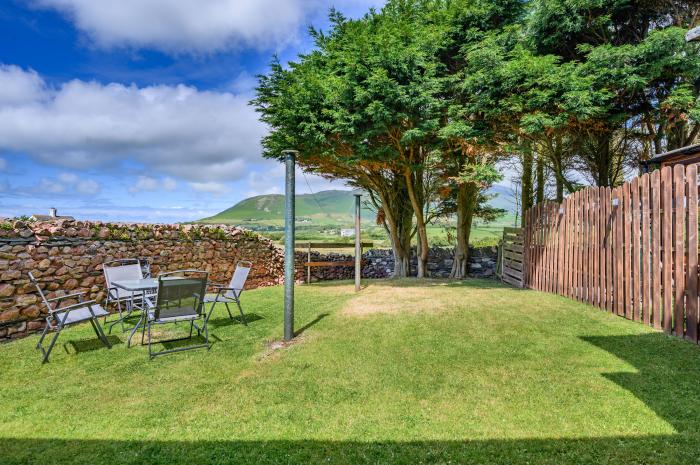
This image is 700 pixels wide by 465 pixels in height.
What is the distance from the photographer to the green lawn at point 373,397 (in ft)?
8.46

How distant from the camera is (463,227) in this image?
39.7ft

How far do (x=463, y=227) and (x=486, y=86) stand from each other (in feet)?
16.1

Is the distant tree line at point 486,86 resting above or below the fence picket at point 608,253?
above

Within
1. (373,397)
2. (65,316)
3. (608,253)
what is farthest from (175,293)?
(608,253)

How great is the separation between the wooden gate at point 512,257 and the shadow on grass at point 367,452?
735 centimetres

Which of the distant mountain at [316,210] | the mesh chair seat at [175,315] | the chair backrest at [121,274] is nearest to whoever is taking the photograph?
the mesh chair seat at [175,315]

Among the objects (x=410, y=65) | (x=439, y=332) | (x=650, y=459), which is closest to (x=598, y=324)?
(x=439, y=332)

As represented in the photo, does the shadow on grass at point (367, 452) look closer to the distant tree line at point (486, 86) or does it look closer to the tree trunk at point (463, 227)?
the distant tree line at point (486, 86)

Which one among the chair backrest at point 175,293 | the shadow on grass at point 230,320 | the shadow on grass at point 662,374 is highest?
the chair backrest at point 175,293

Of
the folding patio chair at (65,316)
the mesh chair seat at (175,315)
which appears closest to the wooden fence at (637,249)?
the mesh chair seat at (175,315)

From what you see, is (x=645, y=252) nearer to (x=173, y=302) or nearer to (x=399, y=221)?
(x=173, y=302)

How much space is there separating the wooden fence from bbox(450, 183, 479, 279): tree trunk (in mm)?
4013

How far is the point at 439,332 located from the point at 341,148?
6164 millimetres

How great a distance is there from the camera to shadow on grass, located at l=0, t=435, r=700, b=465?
2424 mm
